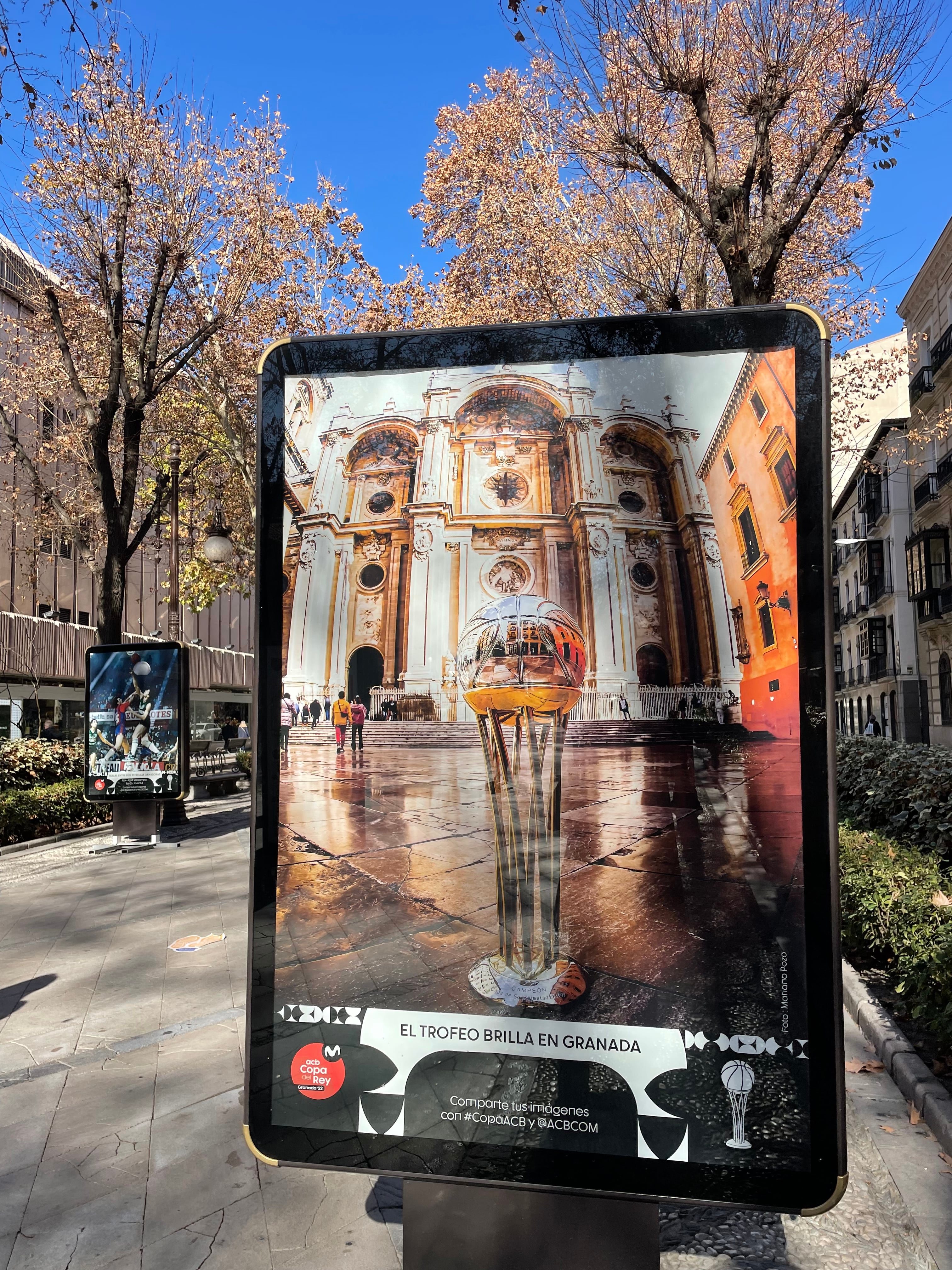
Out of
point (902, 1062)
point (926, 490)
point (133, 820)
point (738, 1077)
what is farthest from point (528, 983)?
point (926, 490)

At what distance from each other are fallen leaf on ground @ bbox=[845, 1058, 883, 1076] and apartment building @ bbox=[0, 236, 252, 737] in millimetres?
14115

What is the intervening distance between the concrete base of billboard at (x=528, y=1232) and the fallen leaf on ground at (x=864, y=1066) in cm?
265

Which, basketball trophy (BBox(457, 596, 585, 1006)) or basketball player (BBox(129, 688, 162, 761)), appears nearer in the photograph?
basketball trophy (BBox(457, 596, 585, 1006))

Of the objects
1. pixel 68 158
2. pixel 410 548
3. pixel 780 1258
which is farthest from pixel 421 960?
pixel 68 158

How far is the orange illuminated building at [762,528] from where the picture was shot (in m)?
2.09

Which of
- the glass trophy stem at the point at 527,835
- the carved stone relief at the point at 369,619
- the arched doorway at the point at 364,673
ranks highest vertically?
the carved stone relief at the point at 369,619

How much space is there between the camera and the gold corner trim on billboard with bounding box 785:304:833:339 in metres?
2.05

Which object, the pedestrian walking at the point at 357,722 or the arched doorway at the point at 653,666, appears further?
the pedestrian walking at the point at 357,722

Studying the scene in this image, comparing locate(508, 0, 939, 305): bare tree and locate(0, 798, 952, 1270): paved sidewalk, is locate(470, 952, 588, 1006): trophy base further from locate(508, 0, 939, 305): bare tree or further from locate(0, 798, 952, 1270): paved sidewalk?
locate(508, 0, 939, 305): bare tree

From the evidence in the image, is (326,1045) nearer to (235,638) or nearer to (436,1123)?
(436,1123)

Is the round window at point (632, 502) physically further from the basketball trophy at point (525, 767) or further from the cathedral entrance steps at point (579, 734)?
the cathedral entrance steps at point (579, 734)

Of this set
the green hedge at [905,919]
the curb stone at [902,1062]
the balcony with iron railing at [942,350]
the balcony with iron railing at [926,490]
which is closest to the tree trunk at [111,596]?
the green hedge at [905,919]

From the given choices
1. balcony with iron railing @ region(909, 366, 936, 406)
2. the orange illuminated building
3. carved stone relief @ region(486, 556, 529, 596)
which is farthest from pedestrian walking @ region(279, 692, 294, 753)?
balcony with iron railing @ region(909, 366, 936, 406)

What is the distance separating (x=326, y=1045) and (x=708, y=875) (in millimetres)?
1047
